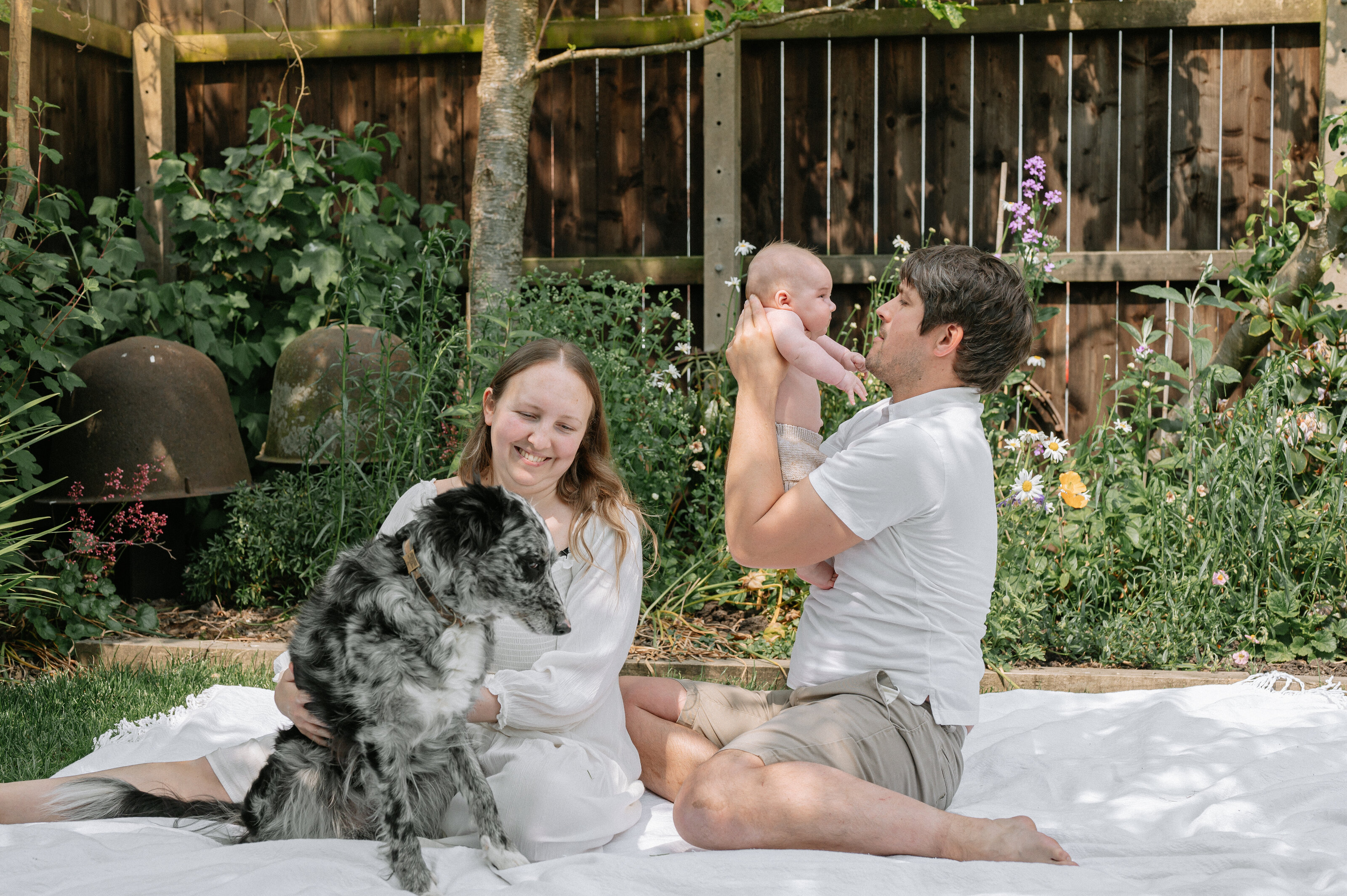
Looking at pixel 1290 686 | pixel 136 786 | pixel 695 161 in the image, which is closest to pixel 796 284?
pixel 136 786

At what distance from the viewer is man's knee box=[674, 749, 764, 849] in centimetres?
214

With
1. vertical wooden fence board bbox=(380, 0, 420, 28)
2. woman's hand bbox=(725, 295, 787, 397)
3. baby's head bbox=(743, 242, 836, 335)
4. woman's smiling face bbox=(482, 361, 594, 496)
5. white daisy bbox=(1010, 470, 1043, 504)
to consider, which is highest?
vertical wooden fence board bbox=(380, 0, 420, 28)

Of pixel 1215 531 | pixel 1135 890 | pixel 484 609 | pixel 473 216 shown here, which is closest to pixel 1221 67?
pixel 1215 531

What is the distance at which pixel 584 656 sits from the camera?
7.34 ft

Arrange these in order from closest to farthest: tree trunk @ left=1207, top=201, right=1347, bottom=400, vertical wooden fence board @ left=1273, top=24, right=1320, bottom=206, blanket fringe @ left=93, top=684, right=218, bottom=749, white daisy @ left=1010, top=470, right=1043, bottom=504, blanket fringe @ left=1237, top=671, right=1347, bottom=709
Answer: blanket fringe @ left=93, top=684, right=218, bottom=749 → blanket fringe @ left=1237, top=671, right=1347, bottom=709 → white daisy @ left=1010, top=470, right=1043, bottom=504 → tree trunk @ left=1207, top=201, right=1347, bottom=400 → vertical wooden fence board @ left=1273, top=24, right=1320, bottom=206

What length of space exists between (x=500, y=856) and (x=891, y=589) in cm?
99

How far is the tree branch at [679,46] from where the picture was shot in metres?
4.62

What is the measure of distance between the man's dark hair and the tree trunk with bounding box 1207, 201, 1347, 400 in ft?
8.26

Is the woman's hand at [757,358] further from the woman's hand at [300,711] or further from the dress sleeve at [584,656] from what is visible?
the woman's hand at [300,711]

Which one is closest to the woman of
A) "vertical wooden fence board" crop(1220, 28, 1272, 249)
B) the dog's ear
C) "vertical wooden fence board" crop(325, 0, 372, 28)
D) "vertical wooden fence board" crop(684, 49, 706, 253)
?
the dog's ear

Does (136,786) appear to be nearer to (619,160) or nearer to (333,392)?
(333,392)

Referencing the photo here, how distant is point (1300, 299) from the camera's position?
4543 mm

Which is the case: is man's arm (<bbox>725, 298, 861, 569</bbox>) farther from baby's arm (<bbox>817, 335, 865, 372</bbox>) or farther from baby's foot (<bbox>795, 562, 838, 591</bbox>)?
baby's arm (<bbox>817, 335, 865, 372</bbox>)

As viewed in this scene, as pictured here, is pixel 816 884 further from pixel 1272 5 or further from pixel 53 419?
pixel 1272 5
